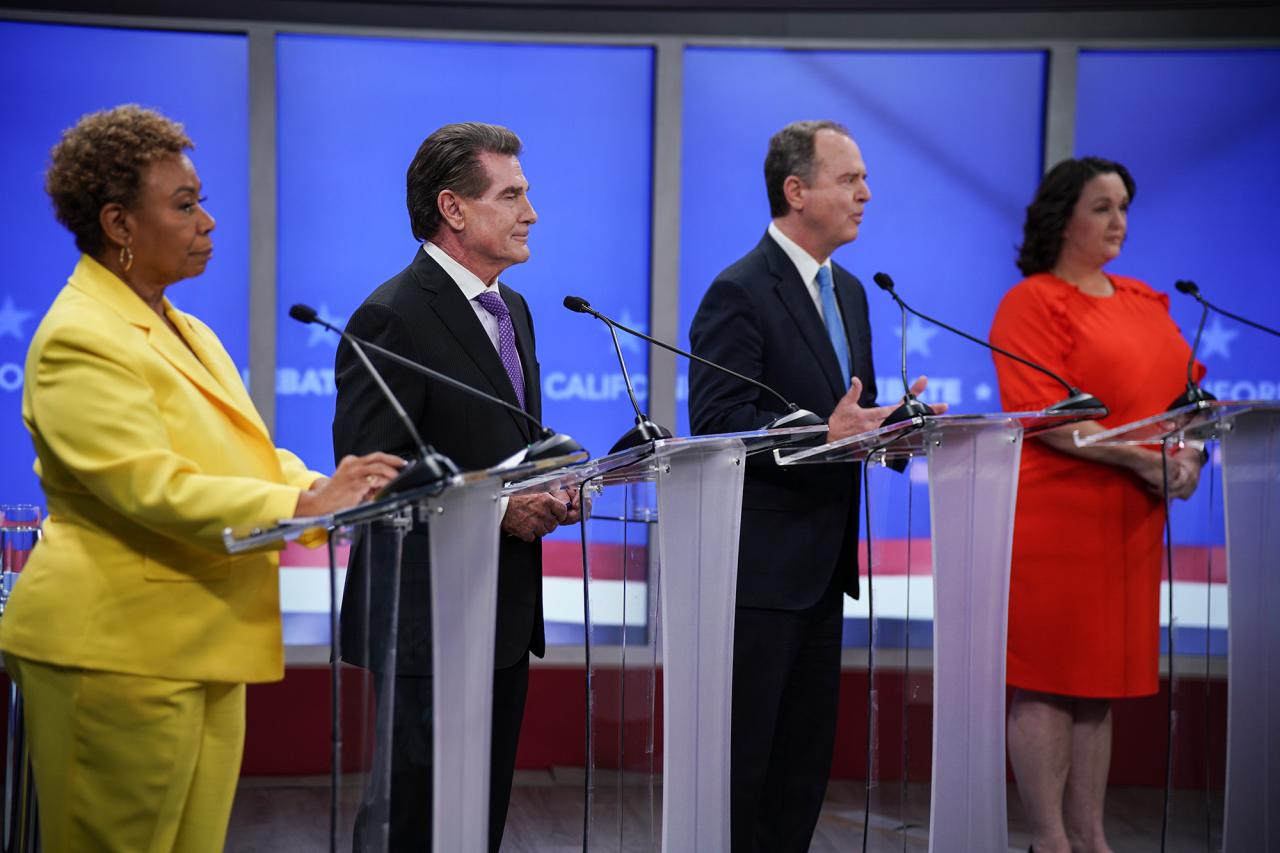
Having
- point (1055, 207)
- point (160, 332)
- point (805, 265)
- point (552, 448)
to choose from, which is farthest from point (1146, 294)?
point (160, 332)

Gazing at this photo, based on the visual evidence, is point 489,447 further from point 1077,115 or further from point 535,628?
point 1077,115

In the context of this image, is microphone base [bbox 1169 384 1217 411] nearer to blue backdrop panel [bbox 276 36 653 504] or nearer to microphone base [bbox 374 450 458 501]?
microphone base [bbox 374 450 458 501]

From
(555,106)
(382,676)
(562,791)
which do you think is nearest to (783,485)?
(562,791)

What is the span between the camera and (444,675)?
1985 mm

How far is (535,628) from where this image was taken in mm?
2635

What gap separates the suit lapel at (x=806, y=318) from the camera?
313 centimetres

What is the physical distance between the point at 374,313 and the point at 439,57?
246 centimetres

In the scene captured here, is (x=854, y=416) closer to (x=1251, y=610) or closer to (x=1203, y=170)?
(x=1251, y=610)

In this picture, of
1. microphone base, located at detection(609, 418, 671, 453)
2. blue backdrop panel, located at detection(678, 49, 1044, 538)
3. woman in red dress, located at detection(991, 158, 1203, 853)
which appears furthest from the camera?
blue backdrop panel, located at detection(678, 49, 1044, 538)

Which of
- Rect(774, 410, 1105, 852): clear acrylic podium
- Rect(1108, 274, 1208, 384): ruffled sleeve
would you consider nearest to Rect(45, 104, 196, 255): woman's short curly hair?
Rect(774, 410, 1105, 852): clear acrylic podium

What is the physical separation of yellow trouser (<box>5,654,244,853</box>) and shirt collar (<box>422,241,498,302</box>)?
98cm

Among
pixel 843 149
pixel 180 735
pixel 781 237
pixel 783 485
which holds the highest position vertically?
pixel 843 149

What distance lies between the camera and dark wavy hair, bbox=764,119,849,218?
10.8 ft

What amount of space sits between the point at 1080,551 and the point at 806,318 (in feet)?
3.13
